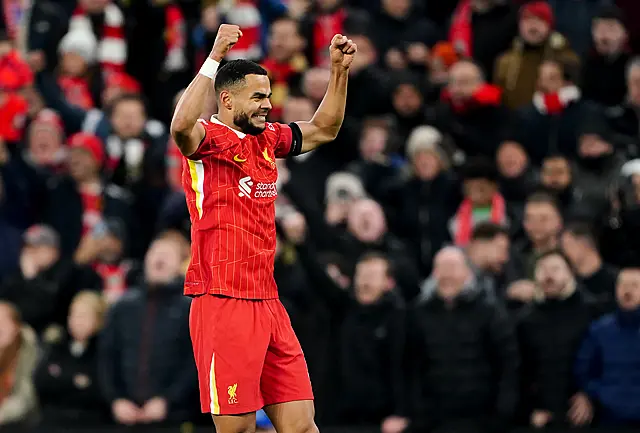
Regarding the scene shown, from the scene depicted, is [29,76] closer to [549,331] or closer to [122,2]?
[122,2]

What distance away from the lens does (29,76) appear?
44.7 feet

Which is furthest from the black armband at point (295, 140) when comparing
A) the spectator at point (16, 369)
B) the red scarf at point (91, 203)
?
the red scarf at point (91, 203)

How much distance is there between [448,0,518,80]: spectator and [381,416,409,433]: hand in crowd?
4519 millimetres

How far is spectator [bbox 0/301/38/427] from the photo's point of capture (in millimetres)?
11312

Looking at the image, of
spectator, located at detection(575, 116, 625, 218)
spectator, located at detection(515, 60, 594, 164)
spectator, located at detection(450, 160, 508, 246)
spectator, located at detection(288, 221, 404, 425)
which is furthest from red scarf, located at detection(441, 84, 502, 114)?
spectator, located at detection(288, 221, 404, 425)

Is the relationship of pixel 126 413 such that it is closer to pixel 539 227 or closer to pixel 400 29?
pixel 539 227

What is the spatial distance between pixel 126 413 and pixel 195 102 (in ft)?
14.9

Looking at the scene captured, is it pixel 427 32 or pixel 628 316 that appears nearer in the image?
pixel 628 316

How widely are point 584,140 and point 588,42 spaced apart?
2.31 metres

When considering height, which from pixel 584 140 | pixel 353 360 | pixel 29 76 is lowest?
pixel 353 360

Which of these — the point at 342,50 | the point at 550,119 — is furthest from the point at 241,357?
the point at 550,119

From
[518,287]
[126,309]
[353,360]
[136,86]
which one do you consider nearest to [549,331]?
[518,287]

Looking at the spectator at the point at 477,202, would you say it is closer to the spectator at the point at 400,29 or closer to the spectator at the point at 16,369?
the spectator at the point at 400,29

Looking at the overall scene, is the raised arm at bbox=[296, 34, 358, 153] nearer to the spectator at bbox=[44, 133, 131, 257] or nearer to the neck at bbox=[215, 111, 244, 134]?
the neck at bbox=[215, 111, 244, 134]
